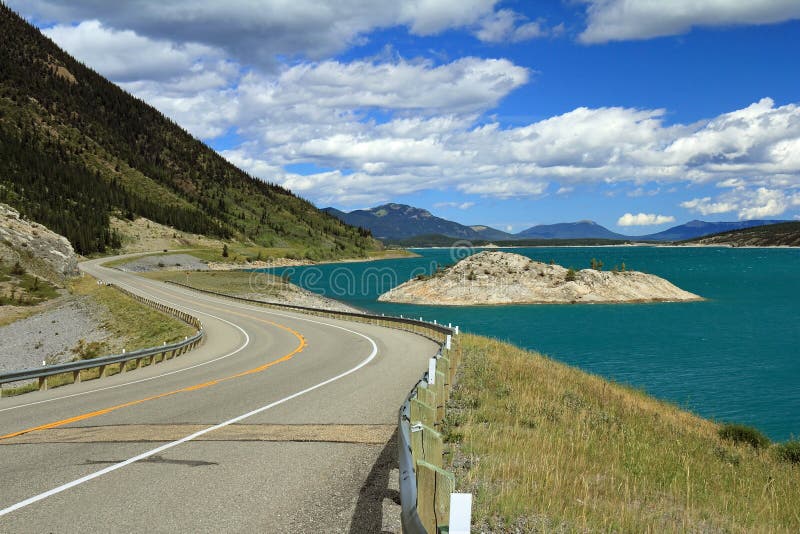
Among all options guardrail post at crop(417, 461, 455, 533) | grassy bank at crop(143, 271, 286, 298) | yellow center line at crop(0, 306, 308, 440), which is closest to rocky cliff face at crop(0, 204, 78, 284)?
grassy bank at crop(143, 271, 286, 298)

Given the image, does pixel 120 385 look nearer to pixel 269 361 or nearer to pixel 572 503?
pixel 269 361

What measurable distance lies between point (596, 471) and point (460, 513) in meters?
5.28

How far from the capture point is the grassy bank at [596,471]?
589 cm

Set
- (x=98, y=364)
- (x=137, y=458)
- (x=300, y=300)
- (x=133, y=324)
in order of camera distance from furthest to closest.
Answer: (x=300, y=300), (x=133, y=324), (x=98, y=364), (x=137, y=458)

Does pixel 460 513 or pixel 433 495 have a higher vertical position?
pixel 460 513

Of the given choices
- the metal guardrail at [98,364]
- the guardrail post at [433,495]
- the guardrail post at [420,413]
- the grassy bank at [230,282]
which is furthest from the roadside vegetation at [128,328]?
the grassy bank at [230,282]

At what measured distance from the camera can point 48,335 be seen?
41406mm

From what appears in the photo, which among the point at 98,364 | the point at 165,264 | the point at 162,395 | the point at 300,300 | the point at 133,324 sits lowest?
the point at 300,300

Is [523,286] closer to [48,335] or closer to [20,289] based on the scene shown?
[48,335]

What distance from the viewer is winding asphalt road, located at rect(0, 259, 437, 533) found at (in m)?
6.09

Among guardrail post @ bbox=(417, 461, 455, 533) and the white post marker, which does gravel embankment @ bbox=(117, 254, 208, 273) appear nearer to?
guardrail post @ bbox=(417, 461, 455, 533)

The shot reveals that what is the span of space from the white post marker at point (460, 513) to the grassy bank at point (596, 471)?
2.46 metres

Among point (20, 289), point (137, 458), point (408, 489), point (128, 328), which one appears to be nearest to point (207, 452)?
point (137, 458)

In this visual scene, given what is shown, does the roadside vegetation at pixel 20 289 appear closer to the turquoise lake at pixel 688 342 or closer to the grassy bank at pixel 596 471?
the turquoise lake at pixel 688 342
